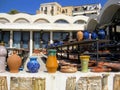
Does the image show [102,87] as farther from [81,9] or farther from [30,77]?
[81,9]

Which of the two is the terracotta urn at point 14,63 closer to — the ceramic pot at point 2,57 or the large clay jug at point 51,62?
the ceramic pot at point 2,57

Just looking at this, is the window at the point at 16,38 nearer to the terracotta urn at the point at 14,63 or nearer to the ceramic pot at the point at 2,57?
the ceramic pot at the point at 2,57

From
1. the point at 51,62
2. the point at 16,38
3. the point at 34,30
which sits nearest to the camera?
the point at 51,62

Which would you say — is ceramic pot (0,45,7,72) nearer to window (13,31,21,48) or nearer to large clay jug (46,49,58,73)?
large clay jug (46,49,58,73)

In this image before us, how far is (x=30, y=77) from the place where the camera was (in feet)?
13.2

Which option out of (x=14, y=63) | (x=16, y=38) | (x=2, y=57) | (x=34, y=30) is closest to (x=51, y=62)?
(x=14, y=63)

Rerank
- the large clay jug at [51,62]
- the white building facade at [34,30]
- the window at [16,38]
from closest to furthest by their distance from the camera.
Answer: the large clay jug at [51,62], the white building facade at [34,30], the window at [16,38]

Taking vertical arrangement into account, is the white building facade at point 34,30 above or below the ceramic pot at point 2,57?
above

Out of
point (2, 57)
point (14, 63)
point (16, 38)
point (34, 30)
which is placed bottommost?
point (14, 63)

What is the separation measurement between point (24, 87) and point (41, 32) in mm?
22793

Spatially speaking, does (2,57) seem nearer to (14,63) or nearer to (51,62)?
(14,63)

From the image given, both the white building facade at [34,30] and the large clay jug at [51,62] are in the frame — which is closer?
the large clay jug at [51,62]

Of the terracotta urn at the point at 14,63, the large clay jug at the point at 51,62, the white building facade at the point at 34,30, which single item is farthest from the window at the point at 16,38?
the large clay jug at the point at 51,62

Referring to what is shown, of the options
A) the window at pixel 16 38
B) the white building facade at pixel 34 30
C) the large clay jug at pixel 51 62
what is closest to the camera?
the large clay jug at pixel 51 62
